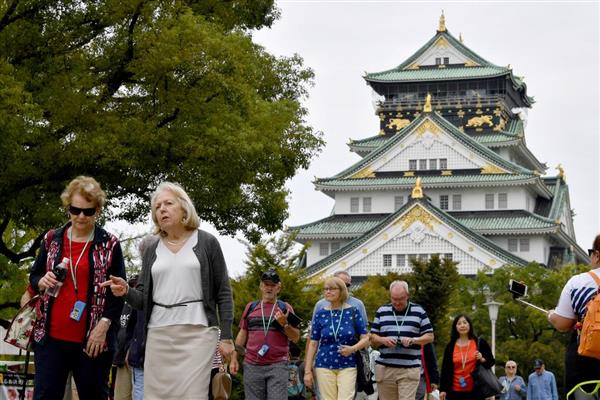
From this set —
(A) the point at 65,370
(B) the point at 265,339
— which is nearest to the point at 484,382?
(B) the point at 265,339

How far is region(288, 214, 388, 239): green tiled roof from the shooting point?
7312cm

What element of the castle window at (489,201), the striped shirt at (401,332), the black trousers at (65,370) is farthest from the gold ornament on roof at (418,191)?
the black trousers at (65,370)

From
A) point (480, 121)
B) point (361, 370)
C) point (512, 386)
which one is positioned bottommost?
point (512, 386)

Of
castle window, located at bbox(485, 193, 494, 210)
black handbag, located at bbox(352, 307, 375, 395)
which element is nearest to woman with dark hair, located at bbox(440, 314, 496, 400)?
black handbag, located at bbox(352, 307, 375, 395)

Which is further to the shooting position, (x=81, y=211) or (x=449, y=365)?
(x=449, y=365)

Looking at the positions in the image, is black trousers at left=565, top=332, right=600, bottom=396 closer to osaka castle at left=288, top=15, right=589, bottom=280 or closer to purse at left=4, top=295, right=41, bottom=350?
purse at left=4, top=295, right=41, bottom=350

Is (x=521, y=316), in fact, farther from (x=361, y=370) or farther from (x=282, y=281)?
(x=361, y=370)

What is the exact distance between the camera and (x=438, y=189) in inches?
2928

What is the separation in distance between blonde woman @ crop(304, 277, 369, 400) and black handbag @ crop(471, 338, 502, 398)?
201 cm

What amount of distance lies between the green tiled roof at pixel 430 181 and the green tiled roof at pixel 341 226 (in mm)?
1917

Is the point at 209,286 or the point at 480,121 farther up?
the point at 480,121

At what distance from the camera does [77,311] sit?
771 cm

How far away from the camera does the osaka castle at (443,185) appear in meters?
68.3

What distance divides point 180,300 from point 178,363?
355 mm
